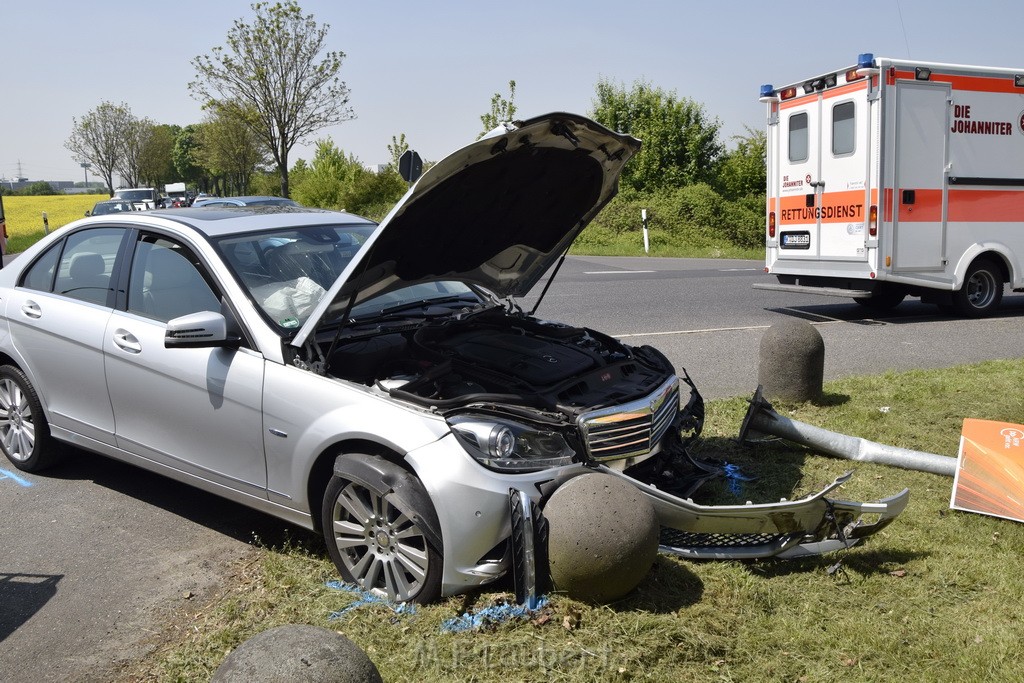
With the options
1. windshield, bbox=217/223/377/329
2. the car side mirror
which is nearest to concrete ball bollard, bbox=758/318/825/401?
windshield, bbox=217/223/377/329

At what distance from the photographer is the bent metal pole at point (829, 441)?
5715 mm

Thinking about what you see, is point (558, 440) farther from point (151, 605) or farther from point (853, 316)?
point (853, 316)

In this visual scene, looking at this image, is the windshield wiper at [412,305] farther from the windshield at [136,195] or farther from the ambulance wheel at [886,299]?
the windshield at [136,195]

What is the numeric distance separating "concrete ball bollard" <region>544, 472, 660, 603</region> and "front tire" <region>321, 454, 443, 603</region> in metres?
0.51

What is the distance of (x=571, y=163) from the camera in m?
5.02

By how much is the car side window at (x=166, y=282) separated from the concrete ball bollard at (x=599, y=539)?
2.17 meters

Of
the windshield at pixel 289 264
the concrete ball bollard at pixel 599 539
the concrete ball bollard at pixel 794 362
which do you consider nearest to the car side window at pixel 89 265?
the windshield at pixel 289 264

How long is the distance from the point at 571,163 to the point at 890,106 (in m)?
8.12

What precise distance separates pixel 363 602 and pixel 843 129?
1027 centimetres

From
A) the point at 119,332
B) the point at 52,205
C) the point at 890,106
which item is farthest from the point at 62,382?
the point at 52,205

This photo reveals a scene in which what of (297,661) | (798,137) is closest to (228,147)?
(798,137)

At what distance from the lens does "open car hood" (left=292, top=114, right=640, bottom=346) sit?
4277mm

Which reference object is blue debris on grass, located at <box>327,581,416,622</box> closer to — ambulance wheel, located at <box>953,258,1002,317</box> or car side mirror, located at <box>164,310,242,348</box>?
car side mirror, located at <box>164,310,242,348</box>

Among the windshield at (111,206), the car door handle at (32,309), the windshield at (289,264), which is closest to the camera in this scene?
the windshield at (289,264)
